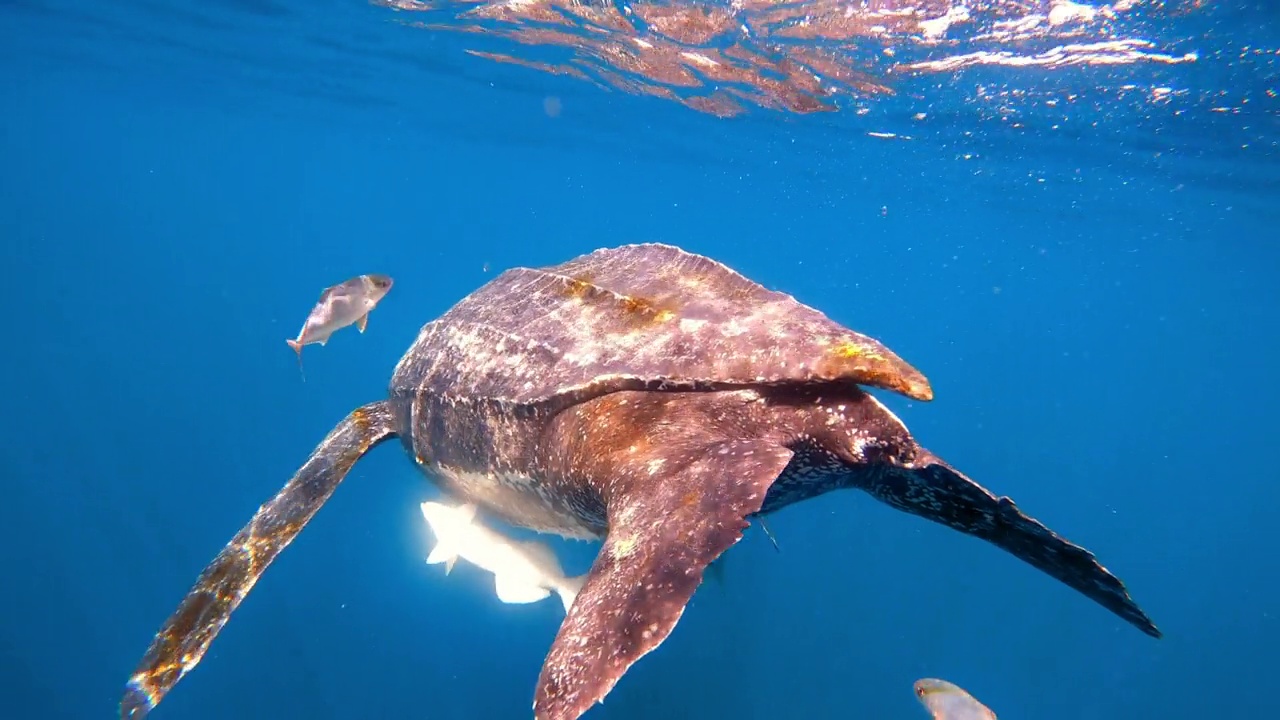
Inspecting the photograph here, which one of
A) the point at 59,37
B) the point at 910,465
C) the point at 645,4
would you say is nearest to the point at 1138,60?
the point at 645,4

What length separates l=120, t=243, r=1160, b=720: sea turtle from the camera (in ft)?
7.71

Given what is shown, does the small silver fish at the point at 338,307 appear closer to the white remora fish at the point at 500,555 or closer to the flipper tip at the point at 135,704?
the white remora fish at the point at 500,555

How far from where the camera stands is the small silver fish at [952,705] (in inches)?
187

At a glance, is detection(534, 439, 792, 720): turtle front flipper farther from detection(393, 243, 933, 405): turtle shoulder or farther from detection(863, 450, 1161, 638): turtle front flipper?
detection(863, 450, 1161, 638): turtle front flipper

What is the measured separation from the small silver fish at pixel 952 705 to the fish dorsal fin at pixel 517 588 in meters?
3.47

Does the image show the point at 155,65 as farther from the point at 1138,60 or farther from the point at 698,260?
the point at 1138,60

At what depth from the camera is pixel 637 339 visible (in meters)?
3.59

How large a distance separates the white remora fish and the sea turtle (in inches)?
57.2

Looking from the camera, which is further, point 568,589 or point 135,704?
point 568,589

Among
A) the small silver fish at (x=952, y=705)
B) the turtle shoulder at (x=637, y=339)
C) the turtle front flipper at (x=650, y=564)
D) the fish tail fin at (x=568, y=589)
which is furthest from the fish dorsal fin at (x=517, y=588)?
the turtle front flipper at (x=650, y=564)

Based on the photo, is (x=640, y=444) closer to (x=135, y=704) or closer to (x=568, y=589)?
(x=135, y=704)

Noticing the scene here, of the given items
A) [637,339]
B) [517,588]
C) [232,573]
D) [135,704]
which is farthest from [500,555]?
[637,339]

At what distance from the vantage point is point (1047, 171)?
19.1 m

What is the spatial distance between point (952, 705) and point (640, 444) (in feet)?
11.4
